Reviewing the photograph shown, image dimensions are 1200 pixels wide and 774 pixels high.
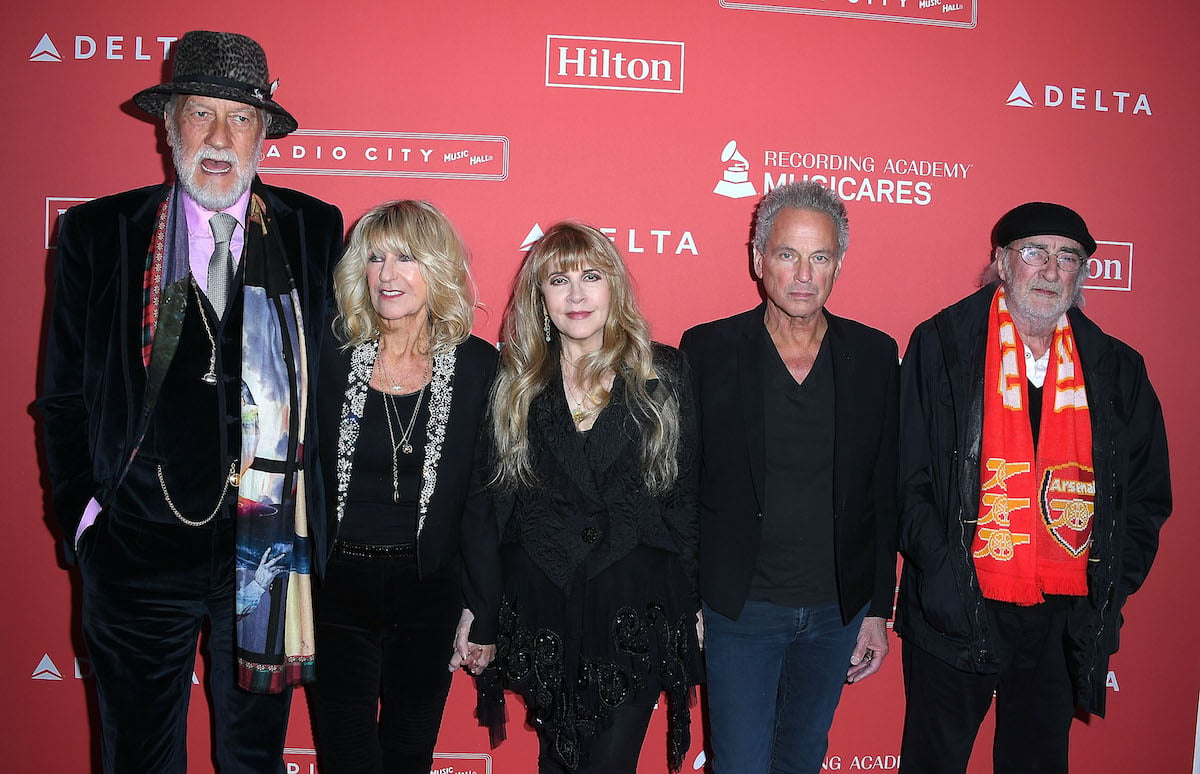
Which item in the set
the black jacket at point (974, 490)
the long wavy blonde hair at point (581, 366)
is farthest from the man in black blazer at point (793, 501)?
the long wavy blonde hair at point (581, 366)

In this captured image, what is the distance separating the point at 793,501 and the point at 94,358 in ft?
6.68

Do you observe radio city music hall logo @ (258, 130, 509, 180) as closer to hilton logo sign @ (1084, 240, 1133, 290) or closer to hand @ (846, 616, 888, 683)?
hand @ (846, 616, 888, 683)

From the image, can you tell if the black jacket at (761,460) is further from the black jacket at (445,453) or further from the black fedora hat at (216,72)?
the black fedora hat at (216,72)

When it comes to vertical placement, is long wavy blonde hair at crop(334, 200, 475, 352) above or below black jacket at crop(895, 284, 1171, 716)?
above

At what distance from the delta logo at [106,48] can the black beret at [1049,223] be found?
305 centimetres

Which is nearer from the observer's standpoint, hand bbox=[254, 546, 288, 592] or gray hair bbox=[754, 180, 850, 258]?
hand bbox=[254, 546, 288, 592]

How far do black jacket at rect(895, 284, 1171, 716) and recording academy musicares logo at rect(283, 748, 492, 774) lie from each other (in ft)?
5.53

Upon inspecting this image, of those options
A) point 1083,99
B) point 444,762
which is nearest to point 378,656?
point 444,762

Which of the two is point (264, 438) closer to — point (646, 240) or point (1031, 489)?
point (646, 240)

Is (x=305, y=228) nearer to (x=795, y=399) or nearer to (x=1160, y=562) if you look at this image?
(x=795, y=399)

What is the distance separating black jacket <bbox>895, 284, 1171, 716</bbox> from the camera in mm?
2432

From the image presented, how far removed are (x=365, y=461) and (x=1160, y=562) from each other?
3.16m

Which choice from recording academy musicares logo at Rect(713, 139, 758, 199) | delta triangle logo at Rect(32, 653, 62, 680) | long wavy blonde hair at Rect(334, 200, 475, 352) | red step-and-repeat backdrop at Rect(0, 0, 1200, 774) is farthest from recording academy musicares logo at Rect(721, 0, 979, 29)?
delta triangle logo at Rect(32, 653, 62, 680)

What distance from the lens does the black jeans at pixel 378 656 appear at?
2158mm
